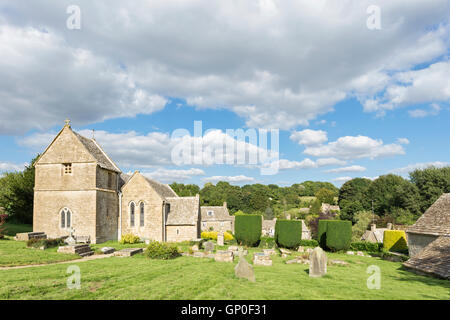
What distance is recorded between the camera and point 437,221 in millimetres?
23609

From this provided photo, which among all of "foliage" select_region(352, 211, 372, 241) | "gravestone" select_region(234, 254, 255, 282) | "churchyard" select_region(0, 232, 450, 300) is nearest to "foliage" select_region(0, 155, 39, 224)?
"churchyard" select_region(0, 232, 450, 300)

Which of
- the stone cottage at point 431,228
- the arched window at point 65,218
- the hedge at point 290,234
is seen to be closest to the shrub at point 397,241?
the stone cottage at point 431,228

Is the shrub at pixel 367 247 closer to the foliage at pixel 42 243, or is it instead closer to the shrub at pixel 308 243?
the shrub at pixel 308 243

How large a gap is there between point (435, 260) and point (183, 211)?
24.9 metres

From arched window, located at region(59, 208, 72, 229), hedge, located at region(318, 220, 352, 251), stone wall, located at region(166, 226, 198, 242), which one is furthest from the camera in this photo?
stone wall, located at region(166, 226, 198, 242)

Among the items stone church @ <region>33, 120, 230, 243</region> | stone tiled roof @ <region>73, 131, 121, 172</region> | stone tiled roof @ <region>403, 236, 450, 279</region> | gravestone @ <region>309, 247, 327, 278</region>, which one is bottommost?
stone tiled roof @ <region>403, 236, 450, 279</region>

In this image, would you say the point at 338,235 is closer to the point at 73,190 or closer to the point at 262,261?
the point at 262,261

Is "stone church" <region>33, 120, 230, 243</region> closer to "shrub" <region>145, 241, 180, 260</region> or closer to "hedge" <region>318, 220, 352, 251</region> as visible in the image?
"shrub" <region>145, 241, 180, 260</region>

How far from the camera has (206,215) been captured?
5509 cm

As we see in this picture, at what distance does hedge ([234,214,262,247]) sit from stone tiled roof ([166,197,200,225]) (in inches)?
233

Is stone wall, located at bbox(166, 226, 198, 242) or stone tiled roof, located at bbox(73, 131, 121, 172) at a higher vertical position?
stone tiled roof, located at bbox(73, 131, 121, 172)

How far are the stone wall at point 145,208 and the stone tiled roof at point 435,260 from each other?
24286 millimetres

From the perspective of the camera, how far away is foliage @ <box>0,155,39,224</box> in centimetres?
3684

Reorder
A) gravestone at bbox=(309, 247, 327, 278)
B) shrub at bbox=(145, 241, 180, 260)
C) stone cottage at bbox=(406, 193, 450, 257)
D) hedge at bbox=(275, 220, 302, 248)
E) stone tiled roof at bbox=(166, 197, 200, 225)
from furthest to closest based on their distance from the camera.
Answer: hedge at bbox=(275, 220, 302, 248) → stone tiled roof at bbox=(166, 197, 200, 225) → stone cottage at bbox=(406, 193, 450, 257) → shrub at bbox=(145, 241, 180, 260) → gravestone at bbox=(309, 247, 327, 278)
